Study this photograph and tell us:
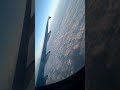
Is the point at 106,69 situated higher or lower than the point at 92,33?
lower

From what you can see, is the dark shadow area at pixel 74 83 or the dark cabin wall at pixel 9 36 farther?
the dark cabin wall at pixel 9 36

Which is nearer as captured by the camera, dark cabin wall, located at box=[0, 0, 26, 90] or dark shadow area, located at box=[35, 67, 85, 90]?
dark shadow area, located at box=[35, 67, 85, 90]

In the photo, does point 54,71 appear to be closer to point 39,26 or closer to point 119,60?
point 39,26

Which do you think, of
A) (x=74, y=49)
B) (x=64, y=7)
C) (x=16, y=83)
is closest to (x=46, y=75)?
(x=16, y=83)

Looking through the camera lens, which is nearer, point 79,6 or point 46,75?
point 79,6

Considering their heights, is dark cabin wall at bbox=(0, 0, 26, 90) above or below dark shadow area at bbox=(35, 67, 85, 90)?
above

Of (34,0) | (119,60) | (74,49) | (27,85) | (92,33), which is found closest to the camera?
(119,60)

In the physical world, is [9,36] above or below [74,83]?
above

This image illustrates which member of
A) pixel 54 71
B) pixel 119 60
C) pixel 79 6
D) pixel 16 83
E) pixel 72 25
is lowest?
→ pixel 16 83

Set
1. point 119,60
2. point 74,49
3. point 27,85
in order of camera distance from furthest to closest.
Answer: point 27,85
point 74,49
point 119,60

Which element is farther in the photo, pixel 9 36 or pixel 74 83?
pixel 9 36

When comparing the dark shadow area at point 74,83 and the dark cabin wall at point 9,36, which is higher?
the dark cabin wall at point 9,36
